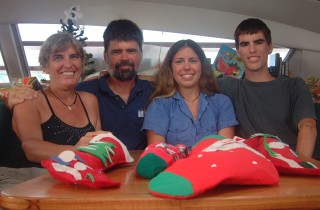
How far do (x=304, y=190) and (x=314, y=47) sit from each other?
4991 millimetres

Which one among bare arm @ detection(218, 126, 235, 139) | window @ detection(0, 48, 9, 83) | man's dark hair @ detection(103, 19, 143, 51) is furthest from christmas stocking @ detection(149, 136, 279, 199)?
window @ detection(0, 48, 9, 83)

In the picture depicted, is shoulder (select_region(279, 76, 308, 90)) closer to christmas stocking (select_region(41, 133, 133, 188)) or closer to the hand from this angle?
christmas stocking (select_region(41, 133, 133, 188))

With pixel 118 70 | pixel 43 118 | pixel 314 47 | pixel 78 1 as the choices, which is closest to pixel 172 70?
pixel 118 70

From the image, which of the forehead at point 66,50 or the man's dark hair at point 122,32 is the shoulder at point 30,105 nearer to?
the forehead at point 66,50

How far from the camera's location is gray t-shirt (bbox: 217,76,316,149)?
6.12 ft

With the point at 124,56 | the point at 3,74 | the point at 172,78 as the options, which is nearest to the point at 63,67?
the point at 124,56

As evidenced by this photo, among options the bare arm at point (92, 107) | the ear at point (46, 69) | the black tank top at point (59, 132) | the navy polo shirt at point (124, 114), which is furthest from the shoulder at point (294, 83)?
the ear at point (46, 69)

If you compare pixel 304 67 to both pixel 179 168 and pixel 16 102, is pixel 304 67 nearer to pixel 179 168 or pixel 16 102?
pixel 16 102

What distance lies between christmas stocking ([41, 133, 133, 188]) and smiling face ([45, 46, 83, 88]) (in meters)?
0.81

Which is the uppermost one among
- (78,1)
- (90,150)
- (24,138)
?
(78,1)

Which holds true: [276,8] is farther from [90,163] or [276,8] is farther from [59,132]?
[90,163]

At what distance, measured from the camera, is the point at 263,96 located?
193 cm

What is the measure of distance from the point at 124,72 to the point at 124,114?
0.28 meters

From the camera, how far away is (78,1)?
496 centimetres
